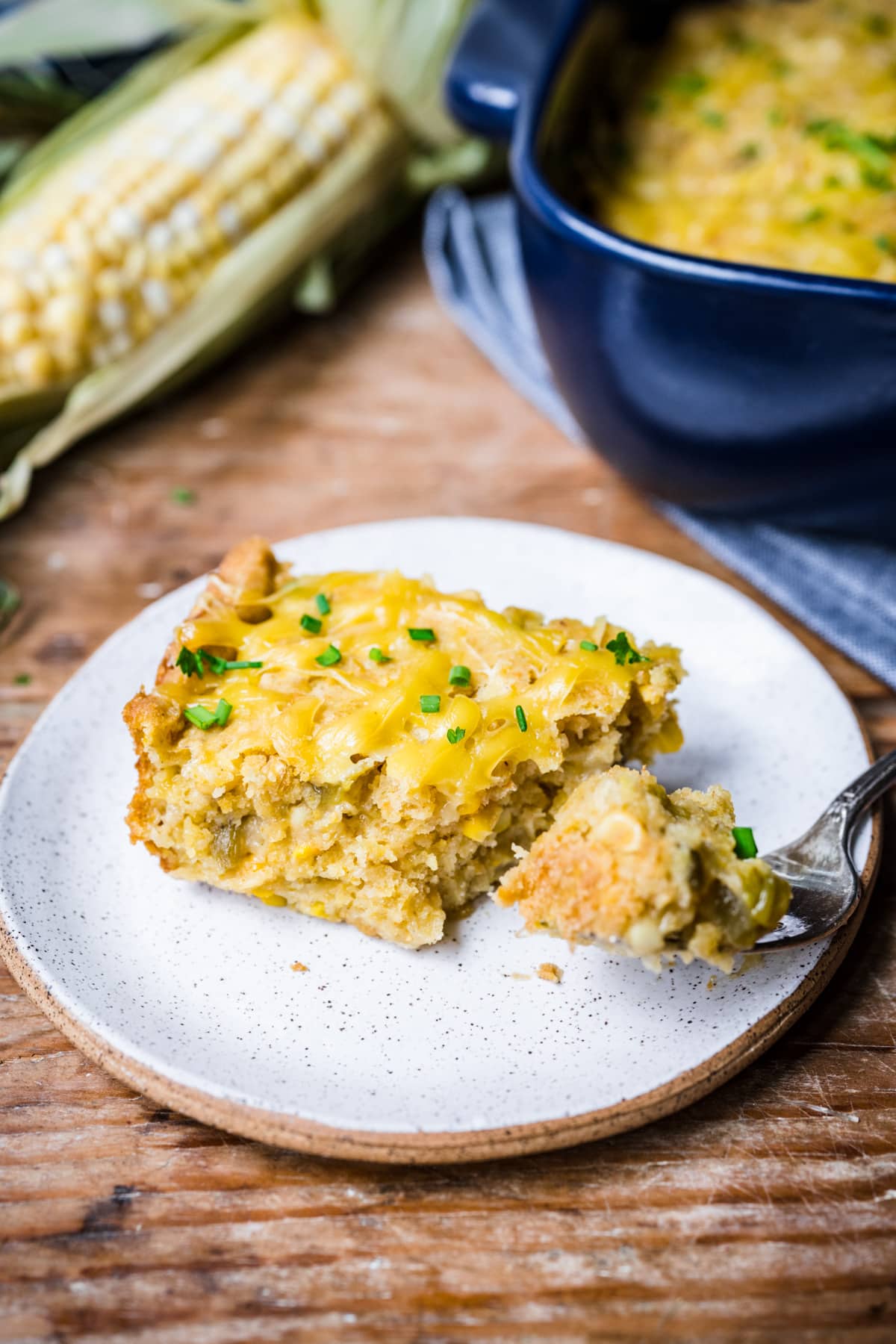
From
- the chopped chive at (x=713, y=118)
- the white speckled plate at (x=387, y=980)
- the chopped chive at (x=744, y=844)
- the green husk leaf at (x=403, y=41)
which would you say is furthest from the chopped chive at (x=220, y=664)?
the green husk leaf at (x=403, y=41)

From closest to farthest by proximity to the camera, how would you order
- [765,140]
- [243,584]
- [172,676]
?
[172,676] < [243,584] < [765,140]

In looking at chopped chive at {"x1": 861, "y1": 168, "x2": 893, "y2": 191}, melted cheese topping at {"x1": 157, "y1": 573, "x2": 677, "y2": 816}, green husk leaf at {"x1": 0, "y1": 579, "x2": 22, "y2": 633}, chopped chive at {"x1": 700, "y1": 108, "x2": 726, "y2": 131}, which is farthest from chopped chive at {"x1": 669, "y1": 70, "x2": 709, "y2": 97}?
green husk leaf at {"x1": 0, "y1": 579, "x2": 22, "y2": 633}

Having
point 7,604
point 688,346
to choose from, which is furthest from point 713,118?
point 7,604

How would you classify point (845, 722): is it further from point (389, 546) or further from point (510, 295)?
point (510, 295)

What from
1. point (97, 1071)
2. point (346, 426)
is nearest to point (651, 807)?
point (97, 1071)

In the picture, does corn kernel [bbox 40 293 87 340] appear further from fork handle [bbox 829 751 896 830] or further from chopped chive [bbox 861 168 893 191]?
fork handle [bbox 829 751 896 830]

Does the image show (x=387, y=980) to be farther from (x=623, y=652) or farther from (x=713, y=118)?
(x=713, y=118)

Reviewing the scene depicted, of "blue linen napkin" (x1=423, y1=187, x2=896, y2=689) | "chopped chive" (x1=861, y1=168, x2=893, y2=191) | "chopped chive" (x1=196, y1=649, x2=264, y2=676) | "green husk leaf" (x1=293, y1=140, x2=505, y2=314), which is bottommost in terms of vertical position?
"blue linen napkin" (x1=423, y1=187, x2=896, y2=689)
